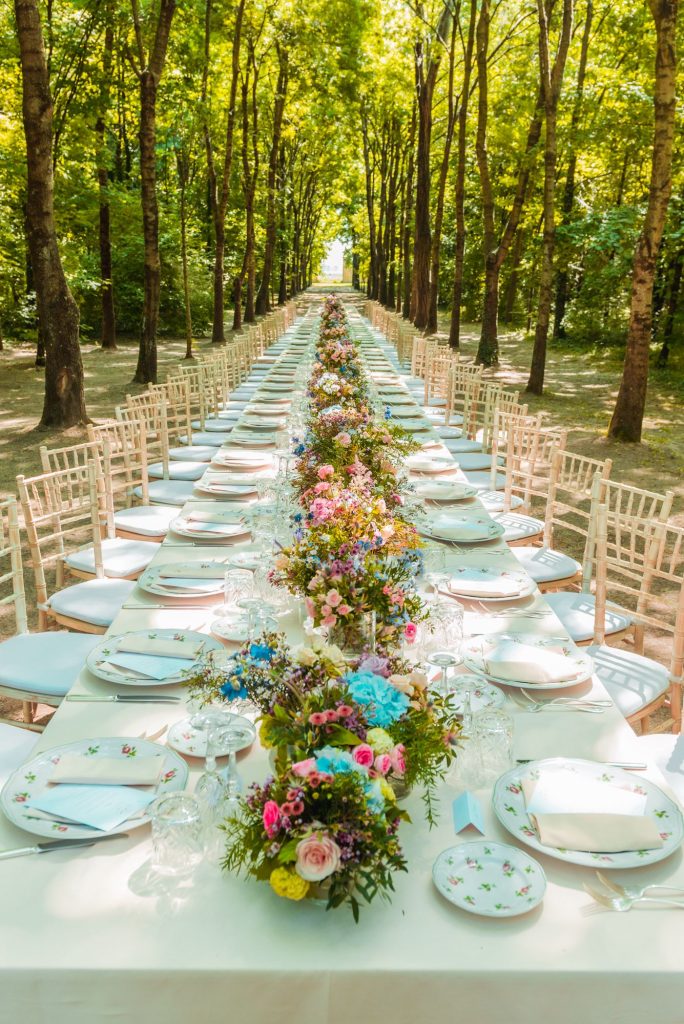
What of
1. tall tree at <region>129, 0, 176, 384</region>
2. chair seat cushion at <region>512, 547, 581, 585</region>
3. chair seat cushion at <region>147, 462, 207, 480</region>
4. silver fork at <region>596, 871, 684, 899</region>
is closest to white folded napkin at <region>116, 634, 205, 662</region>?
silver fork at <region>596, 871, 684, 899</region>

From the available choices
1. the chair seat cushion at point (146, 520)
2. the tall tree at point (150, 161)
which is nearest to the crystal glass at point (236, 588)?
the chair seat cushion at point (146, 520)

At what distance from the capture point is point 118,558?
487 centimetres

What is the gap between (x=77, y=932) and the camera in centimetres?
165

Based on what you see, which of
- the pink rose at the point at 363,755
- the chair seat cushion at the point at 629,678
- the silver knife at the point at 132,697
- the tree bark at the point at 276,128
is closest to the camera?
the pink rose at the point at 363,755

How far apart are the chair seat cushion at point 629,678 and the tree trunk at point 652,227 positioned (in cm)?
695

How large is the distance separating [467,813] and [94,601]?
276 cm

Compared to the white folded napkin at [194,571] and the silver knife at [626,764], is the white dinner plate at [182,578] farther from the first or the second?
the silver knife at [626,764]

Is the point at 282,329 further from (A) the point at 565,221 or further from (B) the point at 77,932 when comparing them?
(B) the point at 77,932

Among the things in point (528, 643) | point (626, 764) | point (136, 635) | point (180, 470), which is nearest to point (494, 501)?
point (180, 470)

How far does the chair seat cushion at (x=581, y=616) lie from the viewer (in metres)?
4.05

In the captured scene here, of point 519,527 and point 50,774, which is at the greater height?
point 50,774

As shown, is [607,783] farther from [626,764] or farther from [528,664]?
[528,664]

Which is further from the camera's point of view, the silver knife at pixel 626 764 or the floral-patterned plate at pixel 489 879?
the silver knife at pixel 626 764

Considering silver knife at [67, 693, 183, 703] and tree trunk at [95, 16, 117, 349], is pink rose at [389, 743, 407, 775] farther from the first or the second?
tree trunk at [95, 16, 117, 349]
